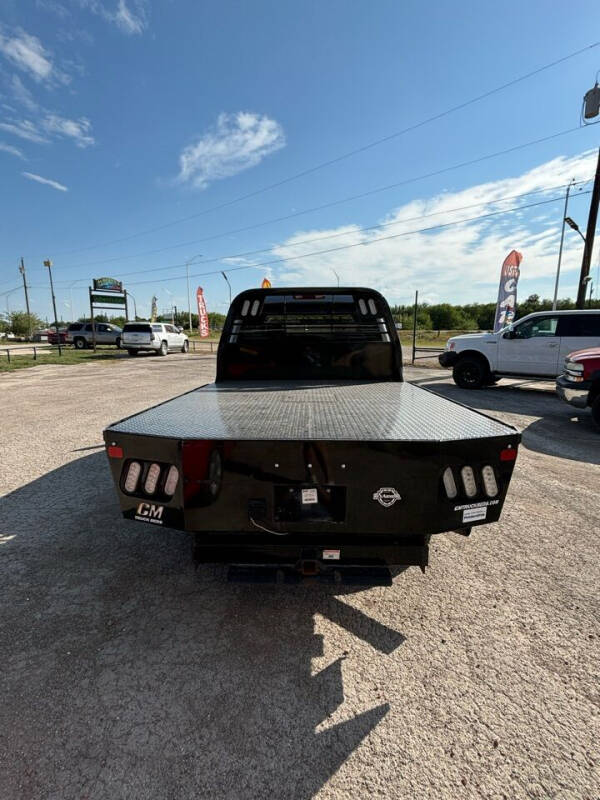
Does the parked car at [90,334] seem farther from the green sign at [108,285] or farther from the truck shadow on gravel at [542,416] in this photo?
the truck shadow on gravel at [542,416]

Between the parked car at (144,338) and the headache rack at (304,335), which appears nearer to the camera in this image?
the headache rack at (304,335)

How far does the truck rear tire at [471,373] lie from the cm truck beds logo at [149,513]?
399 inches

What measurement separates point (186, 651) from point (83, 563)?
1277 millimetres

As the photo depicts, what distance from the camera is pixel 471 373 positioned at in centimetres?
1059

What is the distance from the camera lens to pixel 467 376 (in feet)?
34.9

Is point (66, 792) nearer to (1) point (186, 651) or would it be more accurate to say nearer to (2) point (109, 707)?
(2) point (109, 707)

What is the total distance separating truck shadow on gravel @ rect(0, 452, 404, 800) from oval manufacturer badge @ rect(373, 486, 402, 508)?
0.85m

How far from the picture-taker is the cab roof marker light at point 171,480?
6.40ft

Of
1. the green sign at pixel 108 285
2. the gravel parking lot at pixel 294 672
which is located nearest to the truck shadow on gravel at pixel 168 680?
the gravel parking lot at pixel 294 672

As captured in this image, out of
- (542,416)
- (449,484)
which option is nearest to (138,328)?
(542,416)

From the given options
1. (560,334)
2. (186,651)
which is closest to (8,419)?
(186,651)

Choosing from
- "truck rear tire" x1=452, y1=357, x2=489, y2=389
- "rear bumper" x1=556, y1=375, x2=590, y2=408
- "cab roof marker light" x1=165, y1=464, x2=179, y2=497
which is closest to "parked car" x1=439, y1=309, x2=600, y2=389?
"truck rear tire" x1=452, y1=357, x2=489, y2=389

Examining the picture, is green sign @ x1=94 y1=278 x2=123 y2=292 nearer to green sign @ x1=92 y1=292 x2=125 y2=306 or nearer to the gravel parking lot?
green sign @ x1=92 y1=292 x2=125 y2=306

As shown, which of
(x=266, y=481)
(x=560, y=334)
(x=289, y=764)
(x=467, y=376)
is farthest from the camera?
(x=467, y=376)
